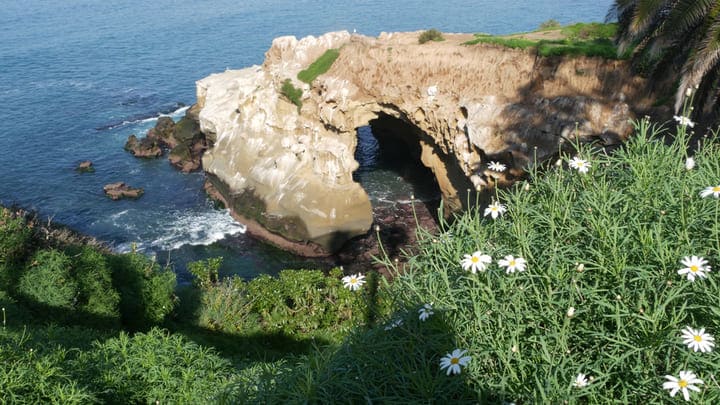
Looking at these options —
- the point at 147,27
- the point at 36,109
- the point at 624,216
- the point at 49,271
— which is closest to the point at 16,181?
the point at 36,109

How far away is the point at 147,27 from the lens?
2862 inches

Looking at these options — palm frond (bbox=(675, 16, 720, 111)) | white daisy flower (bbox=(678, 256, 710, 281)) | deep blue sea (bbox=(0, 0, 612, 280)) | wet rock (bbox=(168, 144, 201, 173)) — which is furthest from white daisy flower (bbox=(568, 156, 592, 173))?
wet rock (bbox=(168, 144, 201, 173))

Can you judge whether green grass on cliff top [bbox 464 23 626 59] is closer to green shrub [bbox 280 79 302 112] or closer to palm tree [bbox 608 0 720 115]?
palm tree [bbox 608 0 720 115]

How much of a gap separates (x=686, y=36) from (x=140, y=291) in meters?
19.7

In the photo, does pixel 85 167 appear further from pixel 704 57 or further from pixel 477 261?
pixel 477 261

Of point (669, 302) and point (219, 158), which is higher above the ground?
point (669, 302)

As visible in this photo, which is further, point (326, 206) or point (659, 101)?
point (326, 206)

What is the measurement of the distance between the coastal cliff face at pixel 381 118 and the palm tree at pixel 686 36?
6.05 m

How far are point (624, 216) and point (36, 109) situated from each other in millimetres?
56671

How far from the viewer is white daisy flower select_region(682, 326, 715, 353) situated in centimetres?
475

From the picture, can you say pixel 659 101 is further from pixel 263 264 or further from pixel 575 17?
pixel 575 17

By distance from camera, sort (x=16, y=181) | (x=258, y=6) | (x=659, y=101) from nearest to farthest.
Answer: (x=659, y=101)
(x=16, y=181)
(x=258, y=6)

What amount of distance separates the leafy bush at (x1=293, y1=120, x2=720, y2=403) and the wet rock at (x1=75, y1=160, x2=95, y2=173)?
135ft

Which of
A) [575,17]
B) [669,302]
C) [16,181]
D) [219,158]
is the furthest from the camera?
[575,17]
